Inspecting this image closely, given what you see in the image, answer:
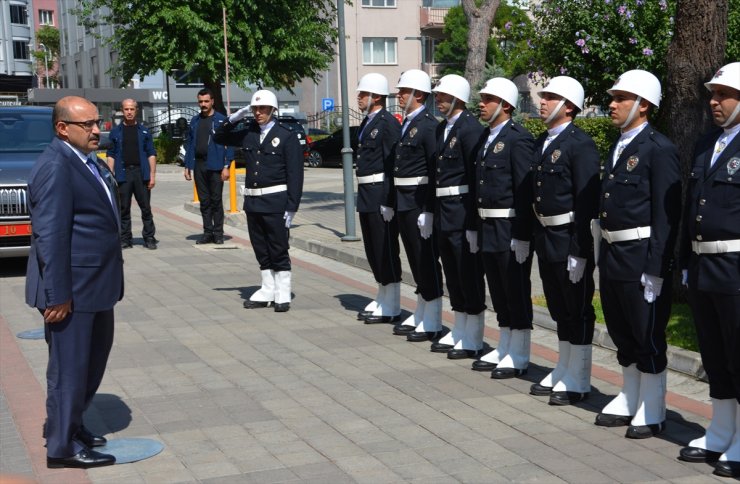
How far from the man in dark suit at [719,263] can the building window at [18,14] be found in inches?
3858

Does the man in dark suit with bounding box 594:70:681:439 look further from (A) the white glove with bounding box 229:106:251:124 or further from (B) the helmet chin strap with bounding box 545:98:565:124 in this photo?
(A) the white glove with bounding box 229:106:251:124

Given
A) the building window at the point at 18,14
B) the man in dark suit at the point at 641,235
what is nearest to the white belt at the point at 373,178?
the man in dark suit at the point at 641,235

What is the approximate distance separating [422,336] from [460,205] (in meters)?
1.45

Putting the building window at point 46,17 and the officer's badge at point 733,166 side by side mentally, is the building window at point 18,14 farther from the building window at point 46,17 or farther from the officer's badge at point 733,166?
the officer's badge at point 733,166

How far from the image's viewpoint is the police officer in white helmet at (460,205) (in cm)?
833

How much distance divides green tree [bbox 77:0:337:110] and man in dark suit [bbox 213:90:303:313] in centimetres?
2565

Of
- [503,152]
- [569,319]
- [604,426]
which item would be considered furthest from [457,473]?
[503,152]

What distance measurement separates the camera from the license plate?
12.7 m

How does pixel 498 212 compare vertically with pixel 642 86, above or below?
below

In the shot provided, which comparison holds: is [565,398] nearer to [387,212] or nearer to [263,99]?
[387,212]

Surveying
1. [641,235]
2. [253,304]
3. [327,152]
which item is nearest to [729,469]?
[641,235]

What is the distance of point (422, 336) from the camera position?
925cm

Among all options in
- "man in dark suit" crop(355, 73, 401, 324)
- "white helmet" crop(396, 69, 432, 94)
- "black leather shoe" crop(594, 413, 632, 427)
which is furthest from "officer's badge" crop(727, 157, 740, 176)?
"man in dark suit" crop(355, 73, 401, 324)

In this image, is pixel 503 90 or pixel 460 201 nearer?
pixel 503 90
